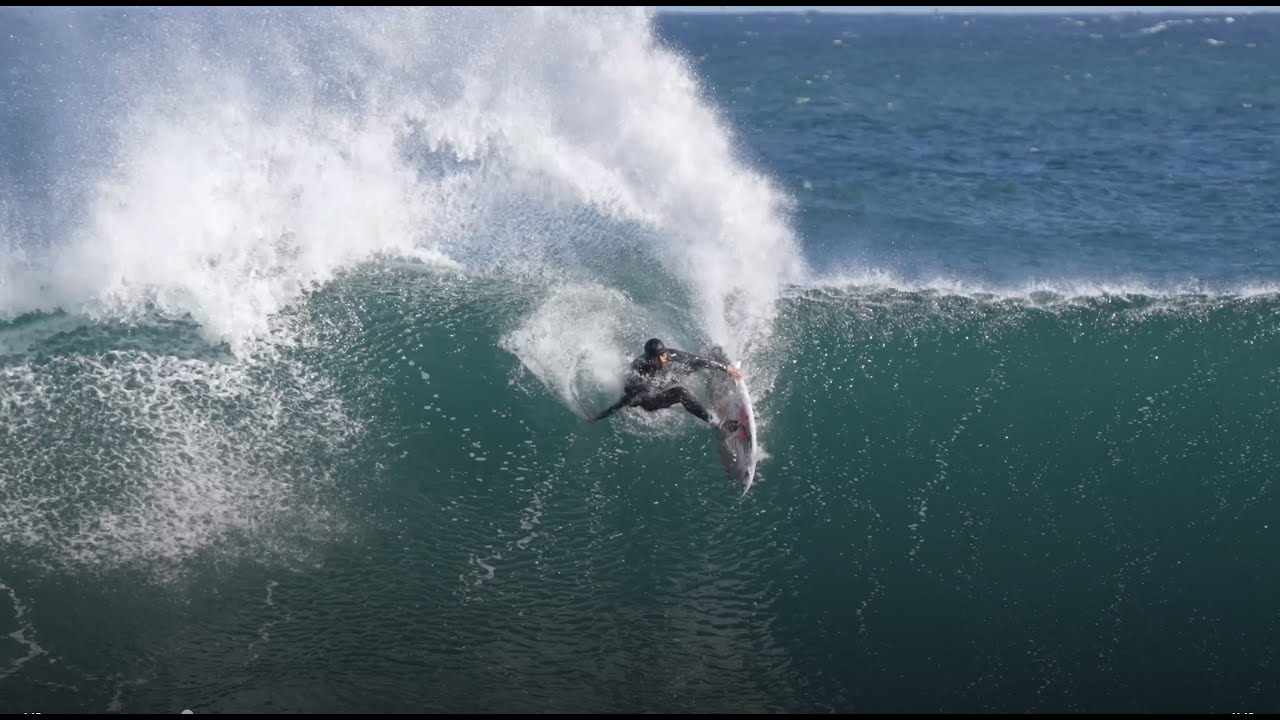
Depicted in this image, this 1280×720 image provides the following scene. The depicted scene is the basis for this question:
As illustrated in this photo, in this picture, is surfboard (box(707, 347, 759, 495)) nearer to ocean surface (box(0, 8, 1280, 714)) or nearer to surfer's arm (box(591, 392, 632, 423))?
ocean surface (box(0, 8, 1280, 714))

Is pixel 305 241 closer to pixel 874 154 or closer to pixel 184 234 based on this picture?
pixel 184 234

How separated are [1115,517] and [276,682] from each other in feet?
29.0

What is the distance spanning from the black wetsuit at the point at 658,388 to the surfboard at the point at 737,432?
28 centimetres

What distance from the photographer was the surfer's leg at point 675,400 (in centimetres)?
1224

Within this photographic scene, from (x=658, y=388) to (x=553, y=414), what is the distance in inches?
64.6

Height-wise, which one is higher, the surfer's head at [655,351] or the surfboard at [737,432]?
the surfer's head at [655,351]

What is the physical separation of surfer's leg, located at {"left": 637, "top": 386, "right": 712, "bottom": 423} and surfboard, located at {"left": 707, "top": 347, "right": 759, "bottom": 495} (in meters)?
0.33

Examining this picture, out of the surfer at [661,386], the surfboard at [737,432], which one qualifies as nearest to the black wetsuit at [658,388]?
the surfer at [661,386]

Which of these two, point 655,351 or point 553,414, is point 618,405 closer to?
point 655,351

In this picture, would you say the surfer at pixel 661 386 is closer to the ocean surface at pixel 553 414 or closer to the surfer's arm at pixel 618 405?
the surfer's arm at pixel 618 405

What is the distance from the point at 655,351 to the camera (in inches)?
473

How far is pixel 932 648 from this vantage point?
1017cm

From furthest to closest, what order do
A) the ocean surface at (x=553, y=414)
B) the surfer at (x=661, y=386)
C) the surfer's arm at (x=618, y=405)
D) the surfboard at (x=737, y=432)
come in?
the surfer's arm at (x=618, y=405)
the surfer at (x=661, y=386)
the surfboard at (x=737, y=432)
the ocean surface at (x=553, y=414)

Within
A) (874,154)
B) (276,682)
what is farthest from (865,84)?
(276,682)
